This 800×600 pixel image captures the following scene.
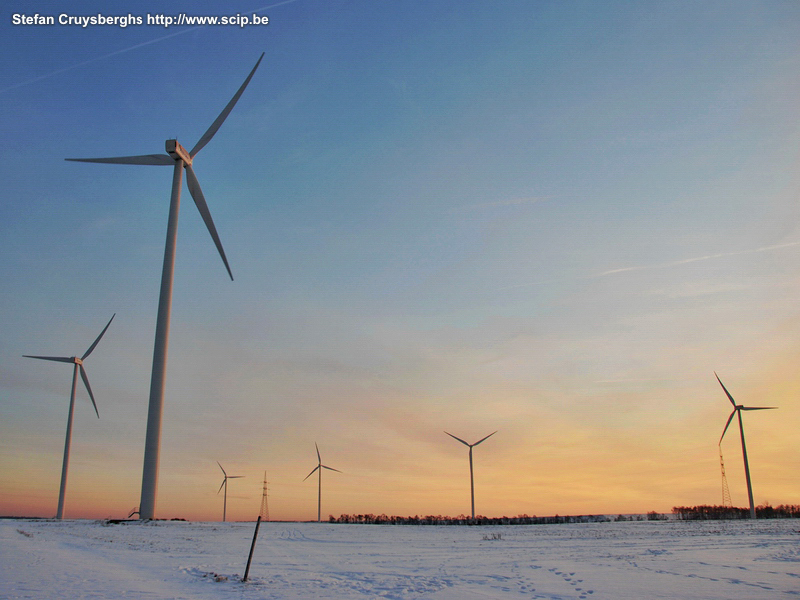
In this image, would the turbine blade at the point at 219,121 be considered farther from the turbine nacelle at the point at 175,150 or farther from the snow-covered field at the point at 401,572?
the snow-covered field at the point at 401,572

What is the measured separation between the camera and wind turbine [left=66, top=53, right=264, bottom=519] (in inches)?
2271

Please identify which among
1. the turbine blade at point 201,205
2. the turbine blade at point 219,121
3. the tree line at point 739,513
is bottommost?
the tree line at point 739,513

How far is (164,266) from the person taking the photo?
205 feet

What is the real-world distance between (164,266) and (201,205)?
12.8m

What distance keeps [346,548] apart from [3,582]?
25684 mm

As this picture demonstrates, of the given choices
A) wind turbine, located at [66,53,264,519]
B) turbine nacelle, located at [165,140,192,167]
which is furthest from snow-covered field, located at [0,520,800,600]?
turbine nacelle, located at [165,140,192,167]

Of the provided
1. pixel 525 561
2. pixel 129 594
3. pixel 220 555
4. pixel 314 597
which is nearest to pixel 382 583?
pixel 314 597

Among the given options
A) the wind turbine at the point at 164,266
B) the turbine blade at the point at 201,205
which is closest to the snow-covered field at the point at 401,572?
the wind turbine at the point at 164,266

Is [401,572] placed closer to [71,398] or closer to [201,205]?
[201,205]

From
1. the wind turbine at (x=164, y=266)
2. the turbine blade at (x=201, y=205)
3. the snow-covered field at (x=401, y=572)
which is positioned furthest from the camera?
the turbine blade at (x=201, y=205)

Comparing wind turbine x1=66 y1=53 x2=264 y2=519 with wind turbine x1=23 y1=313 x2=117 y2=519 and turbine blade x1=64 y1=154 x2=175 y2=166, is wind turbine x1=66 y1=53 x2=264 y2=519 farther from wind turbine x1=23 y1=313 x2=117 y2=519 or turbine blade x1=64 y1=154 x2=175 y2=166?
wind turbine x1=23 y1=313 x2=117 y2=519

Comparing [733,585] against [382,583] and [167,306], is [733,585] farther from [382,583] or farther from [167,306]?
[167,306]

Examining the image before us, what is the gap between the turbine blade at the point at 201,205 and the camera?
69812 millimetres

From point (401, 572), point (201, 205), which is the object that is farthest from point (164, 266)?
point (401, 572)
